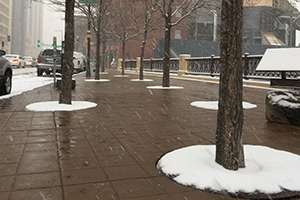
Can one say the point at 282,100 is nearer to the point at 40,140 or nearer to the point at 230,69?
the point at 230,69

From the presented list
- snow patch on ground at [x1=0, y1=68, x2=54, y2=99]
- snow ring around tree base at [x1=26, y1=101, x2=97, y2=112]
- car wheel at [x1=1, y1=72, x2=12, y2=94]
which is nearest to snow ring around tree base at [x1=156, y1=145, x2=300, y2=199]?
snow ring around tree base at [x1=26, y1=101, x2=97, y2=112]

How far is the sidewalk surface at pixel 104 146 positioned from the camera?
287 centimetres

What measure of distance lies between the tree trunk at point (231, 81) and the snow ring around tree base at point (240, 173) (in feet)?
0.70

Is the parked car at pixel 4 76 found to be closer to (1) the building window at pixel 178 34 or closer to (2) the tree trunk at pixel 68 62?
(2) the tree trunk at pixel 68 62

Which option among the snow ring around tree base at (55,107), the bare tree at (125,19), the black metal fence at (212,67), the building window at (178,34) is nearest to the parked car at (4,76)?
Answer: the snow ring around tree base at (55,107)

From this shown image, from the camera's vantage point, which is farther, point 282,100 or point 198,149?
point 282,100

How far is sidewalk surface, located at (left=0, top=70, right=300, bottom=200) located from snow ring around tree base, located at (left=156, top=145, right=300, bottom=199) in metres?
0.13

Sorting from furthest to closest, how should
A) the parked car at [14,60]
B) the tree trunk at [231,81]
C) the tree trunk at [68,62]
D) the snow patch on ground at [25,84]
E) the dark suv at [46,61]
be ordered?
the parked car at [14,60] < the dark suv at [46,61] < the snow patch on ground at [25,84] < the tree trunk at [68,62] < the tree trunk at [231,81]

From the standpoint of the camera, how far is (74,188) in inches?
114

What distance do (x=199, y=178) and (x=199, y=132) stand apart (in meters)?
2.36

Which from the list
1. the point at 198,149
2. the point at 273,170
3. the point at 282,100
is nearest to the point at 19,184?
the point at 198,149

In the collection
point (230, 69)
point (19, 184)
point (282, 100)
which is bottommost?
point (19, 184)

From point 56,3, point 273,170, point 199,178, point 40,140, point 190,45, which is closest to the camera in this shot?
point 199,178

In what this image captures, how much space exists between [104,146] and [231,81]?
2.09m
